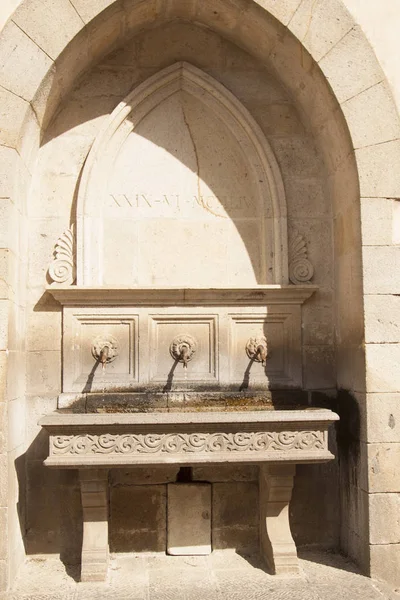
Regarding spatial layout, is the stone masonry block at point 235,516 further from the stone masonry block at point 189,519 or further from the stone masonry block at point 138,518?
the stone masonry block at point 138,518

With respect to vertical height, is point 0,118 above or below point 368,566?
above

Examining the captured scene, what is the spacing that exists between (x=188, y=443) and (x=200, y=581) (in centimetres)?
95

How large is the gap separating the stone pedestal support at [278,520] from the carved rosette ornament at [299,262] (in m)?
1.43

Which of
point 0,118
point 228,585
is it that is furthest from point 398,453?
point 0,118

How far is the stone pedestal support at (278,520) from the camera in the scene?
4.52m

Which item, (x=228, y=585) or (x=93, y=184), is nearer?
(x=228, y=585)

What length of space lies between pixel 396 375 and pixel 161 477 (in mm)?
1829

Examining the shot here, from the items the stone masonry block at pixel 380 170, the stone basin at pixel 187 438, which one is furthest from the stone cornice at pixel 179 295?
the stone basin at pixel 187 438

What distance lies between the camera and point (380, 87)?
15.1 feet

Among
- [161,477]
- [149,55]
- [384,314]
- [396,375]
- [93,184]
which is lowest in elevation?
[161,477]

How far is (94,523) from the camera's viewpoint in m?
4.53

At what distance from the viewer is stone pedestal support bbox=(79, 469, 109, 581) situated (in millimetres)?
4430

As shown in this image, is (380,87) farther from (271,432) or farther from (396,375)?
(271,432)

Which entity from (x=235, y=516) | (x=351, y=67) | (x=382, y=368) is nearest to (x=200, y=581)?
(x=235, y=516)
